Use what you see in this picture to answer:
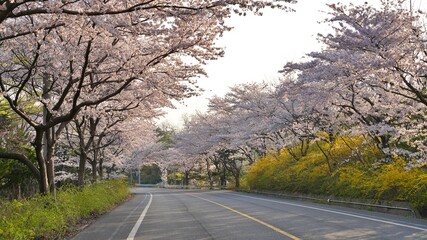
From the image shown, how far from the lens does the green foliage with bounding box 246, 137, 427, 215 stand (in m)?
15.1

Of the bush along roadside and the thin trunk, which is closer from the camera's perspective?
the bush along roadside

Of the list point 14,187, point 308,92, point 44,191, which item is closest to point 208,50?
point 44,191

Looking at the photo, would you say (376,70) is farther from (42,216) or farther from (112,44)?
(42,216)

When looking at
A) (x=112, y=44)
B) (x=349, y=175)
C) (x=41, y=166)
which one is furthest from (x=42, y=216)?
(x=349, y=175)

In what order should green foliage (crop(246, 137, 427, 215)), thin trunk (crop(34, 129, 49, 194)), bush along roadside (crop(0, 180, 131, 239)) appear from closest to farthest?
bush along roadside (crop(0, 180, 131, 239)), thin trunk (crop(34, 129, 49, 194)), green foliage (crop(246, 137, 427, 215))

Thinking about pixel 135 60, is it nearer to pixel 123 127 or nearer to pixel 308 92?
pixel 308 92

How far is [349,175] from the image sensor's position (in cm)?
1998

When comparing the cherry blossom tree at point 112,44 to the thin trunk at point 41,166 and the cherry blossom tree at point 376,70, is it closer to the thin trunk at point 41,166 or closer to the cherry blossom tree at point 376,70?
the thin trunk at point 41,166

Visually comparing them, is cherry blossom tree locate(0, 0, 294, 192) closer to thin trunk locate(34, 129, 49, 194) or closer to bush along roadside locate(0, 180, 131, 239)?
thin trunk locate(34, 129, 49, 194)

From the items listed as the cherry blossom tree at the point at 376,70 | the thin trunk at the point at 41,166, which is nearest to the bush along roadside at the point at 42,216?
the thin trunk at the point at 41,166

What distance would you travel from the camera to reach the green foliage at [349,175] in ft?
49.4

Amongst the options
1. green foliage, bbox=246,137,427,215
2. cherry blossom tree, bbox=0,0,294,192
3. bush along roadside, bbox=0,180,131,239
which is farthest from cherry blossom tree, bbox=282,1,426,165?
bush along roadside, bbox=0,180,131,239

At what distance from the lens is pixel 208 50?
11.8 m

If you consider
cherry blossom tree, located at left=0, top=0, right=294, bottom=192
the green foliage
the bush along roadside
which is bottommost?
the bush along roadside
